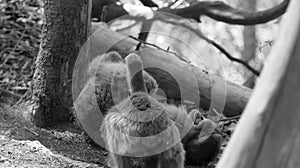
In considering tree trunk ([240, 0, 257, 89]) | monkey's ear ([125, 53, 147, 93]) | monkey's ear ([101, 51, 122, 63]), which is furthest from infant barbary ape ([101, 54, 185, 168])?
tree trunk ([240, 0, 257, 89])

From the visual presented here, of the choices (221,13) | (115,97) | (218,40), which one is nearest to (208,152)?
(115,97)

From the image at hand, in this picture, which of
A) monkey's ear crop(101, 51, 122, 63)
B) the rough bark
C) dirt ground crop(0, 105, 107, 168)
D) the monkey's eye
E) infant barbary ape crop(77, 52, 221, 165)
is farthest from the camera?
the rough bark

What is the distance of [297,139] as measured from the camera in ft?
6.37

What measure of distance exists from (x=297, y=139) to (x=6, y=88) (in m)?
5.22

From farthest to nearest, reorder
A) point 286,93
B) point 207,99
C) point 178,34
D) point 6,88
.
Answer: point 178,34
point 6,88
point 207,99
point 286,93

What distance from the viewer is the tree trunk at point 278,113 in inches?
76.0

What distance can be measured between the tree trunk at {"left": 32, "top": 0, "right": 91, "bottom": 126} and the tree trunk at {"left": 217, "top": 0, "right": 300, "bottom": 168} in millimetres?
2879

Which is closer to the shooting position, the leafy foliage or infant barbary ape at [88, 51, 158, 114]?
infant barbary ape at [88, 51, 158, 114]

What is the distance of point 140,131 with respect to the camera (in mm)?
3502

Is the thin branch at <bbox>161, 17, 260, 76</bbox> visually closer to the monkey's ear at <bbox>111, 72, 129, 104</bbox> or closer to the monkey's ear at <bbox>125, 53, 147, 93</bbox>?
the monkey's ear at <bbox>111, 72, 129, 104</bbox>

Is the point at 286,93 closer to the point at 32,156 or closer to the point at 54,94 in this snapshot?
the point at 32,156

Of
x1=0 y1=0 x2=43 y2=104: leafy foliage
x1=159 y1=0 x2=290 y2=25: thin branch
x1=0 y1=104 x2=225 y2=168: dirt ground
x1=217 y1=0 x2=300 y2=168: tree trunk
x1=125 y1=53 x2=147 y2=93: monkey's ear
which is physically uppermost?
x1=217 y1=0 x2=300 y2=168: tree trunk

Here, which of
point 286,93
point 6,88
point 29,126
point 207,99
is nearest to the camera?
point 286,93

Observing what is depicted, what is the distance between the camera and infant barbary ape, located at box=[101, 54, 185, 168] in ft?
11.5
